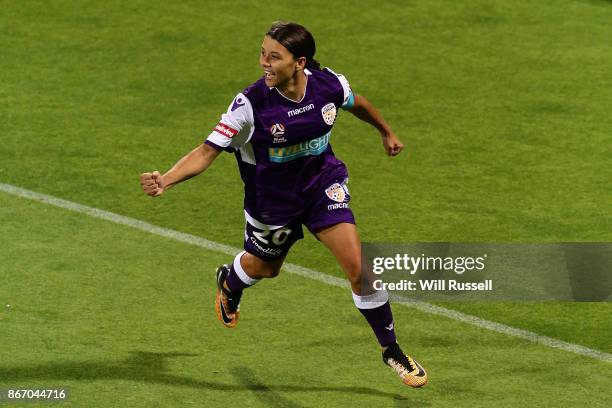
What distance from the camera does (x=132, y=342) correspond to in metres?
9.60

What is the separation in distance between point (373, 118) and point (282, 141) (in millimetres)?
903

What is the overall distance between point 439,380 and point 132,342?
205cm

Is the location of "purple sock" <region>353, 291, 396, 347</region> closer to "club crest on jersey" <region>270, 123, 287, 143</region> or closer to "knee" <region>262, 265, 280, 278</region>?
"knee" <region>262, 265, 280, 278</region>

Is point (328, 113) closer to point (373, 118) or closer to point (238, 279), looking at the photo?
point (373, 118)

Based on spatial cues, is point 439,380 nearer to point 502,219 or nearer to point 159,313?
point 159,313

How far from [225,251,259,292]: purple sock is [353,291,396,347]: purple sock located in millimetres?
1034

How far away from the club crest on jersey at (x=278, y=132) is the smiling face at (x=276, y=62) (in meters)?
0.24

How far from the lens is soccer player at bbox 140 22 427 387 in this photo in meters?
8.57

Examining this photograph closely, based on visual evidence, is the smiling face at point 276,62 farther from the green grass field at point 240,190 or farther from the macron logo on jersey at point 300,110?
the green grass field at point 240,190

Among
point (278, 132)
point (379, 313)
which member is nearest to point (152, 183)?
point (278, 132)

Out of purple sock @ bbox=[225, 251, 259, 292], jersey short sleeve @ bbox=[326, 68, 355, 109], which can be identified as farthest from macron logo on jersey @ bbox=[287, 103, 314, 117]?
purple sock @ bbox=[225, 251, 259, 292]

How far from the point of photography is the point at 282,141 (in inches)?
342

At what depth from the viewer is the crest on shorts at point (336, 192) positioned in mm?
8891

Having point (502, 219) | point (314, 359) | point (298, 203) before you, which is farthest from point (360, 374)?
point (502, 219)
